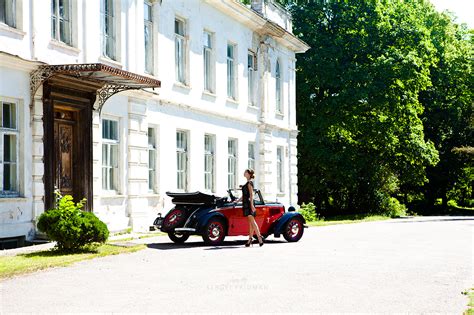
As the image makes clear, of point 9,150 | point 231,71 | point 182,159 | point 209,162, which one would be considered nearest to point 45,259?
point 9,150

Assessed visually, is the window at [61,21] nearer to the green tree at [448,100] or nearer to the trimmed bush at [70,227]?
the trimmed bush at [70,227]

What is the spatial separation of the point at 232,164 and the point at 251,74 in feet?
13.9

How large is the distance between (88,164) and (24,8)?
166 inches

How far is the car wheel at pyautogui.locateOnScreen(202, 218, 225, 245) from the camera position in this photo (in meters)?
16.7

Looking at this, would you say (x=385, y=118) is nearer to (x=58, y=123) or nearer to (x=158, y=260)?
(x=58, y=123)

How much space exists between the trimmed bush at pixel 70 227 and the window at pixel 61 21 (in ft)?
16.1

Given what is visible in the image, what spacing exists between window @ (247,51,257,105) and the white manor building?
6cm

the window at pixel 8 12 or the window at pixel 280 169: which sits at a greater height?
the window at pixel 8 12

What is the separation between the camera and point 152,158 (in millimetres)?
23516

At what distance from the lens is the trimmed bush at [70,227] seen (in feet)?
47.0

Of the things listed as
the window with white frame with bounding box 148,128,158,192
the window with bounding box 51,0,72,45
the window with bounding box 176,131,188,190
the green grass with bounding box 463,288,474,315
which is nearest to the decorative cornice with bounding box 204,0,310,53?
the window with bounding box 176,131,188,190

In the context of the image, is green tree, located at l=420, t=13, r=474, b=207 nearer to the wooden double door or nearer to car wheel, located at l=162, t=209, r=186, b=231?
the wooden double door

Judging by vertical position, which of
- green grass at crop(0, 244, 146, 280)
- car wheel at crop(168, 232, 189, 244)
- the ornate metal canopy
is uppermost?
the ornate metal canopy

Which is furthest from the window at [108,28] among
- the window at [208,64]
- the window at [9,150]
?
the window at [208,64]
